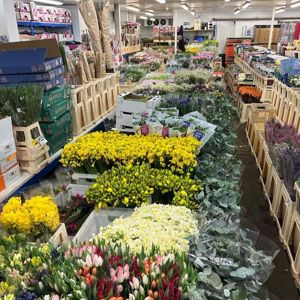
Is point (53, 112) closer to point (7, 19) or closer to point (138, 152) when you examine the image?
point (138, 152)

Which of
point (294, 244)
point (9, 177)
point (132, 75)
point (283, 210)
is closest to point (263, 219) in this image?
point (283, 210)

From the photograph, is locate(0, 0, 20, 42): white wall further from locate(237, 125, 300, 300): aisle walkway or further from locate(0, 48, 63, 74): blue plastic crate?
locate(237, 125, 300, 300): aisle walkway

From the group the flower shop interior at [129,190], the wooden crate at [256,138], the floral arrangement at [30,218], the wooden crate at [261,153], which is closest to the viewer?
the flower shop interior at [129,190]

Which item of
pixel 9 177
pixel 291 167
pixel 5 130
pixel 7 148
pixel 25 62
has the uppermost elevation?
pixel 25 62

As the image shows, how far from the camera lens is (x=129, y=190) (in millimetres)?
1961

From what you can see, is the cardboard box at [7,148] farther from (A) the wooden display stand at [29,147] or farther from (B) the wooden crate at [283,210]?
(B) the wooden crate at [283,210]

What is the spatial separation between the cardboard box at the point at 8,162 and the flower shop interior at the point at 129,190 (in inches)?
0.4

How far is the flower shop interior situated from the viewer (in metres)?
1.18

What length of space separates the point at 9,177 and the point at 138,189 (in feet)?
3.41

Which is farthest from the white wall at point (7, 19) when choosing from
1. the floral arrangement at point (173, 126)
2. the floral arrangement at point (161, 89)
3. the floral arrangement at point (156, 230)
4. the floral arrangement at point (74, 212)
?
the floral arrangement at point (156, 230)

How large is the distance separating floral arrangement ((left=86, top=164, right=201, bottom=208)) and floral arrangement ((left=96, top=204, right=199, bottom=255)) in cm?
19

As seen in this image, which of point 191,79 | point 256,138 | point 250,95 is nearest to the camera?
point 191,79

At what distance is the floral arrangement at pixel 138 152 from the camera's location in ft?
7.23

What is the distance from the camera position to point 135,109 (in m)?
3.11
